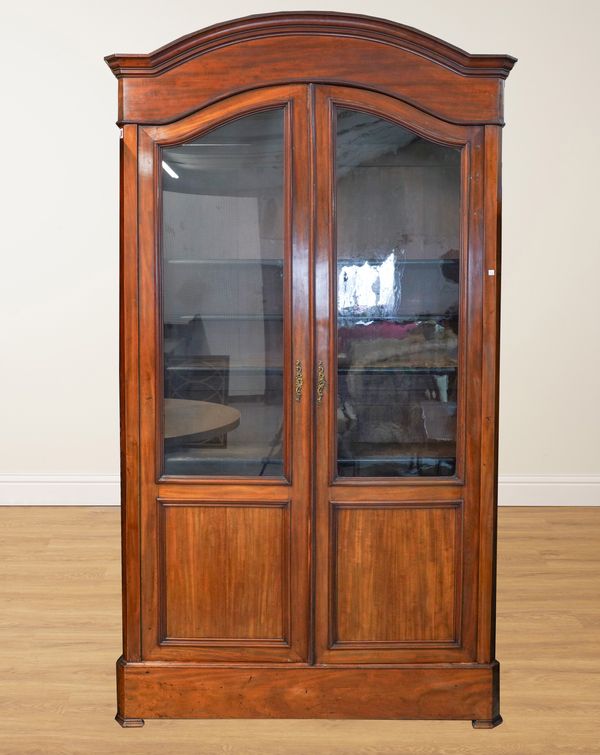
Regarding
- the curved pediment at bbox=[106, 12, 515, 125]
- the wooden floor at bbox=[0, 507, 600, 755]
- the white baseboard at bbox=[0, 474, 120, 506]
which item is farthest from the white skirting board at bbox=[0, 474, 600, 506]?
the curved pediment at bbox=[106, 12, 515, 125]

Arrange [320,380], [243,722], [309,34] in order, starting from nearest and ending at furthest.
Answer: [309,34] → [320,380] → [243,722]

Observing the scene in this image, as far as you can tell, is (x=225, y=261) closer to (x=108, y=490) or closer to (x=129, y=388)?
(x=129, y=388)

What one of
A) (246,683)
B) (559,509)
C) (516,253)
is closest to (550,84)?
(516,253)

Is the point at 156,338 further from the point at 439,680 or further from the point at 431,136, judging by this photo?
the point at 439,680

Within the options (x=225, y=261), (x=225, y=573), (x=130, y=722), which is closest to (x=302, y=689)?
(x=225, y=573)

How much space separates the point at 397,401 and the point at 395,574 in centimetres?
49

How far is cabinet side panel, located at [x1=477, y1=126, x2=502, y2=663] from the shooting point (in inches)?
93.7

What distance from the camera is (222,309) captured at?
2479mm

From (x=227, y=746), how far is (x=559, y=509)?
3.13 metres

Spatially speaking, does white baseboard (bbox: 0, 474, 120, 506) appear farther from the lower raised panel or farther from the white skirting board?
the lower raised panel

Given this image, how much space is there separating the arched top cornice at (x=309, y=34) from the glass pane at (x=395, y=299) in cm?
21

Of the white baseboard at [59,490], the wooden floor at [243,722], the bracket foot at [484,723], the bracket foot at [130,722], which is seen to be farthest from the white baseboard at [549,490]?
the bracket foot at [130,722]

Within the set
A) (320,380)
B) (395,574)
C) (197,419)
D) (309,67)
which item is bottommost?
(395,574)

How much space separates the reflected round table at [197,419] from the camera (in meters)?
2.48
